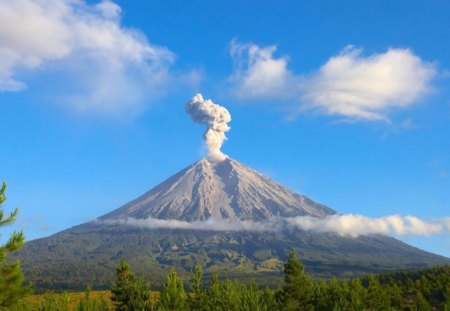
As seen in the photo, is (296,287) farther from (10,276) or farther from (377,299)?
(10,276)

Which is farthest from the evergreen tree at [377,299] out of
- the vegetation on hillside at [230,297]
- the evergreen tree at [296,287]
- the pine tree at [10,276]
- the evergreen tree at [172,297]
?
the pine tree at [10,276]

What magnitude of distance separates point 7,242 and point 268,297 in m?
38.2

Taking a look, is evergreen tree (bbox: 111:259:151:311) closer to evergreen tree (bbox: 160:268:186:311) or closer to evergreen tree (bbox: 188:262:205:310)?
evergreen tree (bbox: 188:262:205:310)

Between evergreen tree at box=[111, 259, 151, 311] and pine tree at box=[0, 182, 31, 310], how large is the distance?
850 inches

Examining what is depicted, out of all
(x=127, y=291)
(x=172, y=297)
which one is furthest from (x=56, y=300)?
(x=172, y=297)

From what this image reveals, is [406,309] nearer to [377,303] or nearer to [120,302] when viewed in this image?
[377,303]

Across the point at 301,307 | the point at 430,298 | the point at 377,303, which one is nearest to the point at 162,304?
the point at 301,307

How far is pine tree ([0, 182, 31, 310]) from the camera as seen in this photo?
25.2 meters

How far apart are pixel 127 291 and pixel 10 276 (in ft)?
79.1

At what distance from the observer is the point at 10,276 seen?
2591cm

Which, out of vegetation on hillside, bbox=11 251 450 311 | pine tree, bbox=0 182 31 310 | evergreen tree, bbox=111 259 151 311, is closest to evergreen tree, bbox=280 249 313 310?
vegetation on hillside, bbox=11 251 450 311

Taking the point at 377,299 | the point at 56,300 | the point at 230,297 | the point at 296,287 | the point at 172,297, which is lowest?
the point at 56,300

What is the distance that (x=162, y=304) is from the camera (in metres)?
40.1

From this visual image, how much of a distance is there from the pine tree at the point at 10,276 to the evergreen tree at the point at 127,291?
21593 mm
